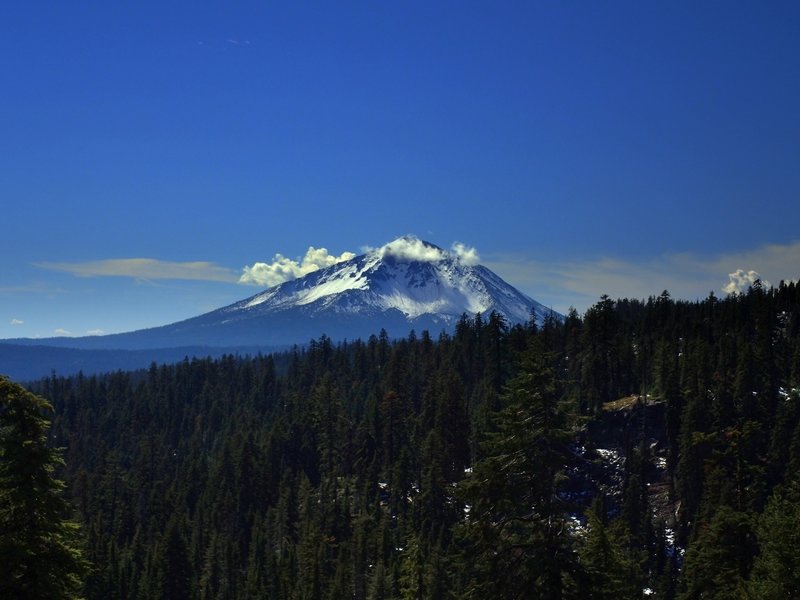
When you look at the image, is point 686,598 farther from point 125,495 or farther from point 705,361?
point 125,495

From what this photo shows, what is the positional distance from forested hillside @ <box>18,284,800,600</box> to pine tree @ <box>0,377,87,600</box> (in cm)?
1956

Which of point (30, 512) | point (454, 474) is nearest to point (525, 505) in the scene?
point (30, 512)

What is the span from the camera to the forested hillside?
165 ft

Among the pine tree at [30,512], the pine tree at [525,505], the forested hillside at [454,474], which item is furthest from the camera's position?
the forested hillside at [454,474]

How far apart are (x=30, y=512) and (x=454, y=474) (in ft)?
268

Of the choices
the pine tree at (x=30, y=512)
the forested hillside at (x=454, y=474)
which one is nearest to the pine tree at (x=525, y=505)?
the pine tree at (x=30, y=512)

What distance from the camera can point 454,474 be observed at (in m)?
95.6

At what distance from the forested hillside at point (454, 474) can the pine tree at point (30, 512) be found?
19557mm

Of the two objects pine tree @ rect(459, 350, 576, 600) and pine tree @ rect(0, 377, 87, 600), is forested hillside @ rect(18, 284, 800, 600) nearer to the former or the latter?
pine tree @ rect(459, 350, 576, 600)

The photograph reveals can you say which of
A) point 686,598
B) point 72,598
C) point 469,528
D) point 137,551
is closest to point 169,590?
point 137,551

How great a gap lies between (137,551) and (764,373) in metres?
90.1

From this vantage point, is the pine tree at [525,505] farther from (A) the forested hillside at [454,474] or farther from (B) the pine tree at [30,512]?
(A) the forested hillside at [454,474]

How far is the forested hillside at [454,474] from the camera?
5016cm

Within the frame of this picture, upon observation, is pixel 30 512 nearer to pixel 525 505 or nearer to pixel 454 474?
pixel 525 505
